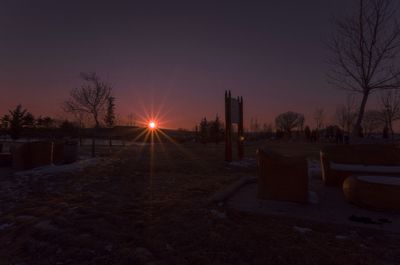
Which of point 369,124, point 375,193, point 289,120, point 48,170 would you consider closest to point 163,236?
point 375,193

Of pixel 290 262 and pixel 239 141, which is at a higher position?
pixel 239 141

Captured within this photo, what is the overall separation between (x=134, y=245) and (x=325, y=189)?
4.02 meters

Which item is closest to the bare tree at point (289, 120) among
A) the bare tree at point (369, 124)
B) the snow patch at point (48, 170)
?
the bare tree at point (369, 124)

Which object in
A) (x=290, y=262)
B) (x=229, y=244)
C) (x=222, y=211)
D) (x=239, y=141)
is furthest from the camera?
(x=239, y=141)

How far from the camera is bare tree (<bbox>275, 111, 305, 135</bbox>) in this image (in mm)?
70431

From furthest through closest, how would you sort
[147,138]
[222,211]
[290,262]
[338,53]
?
1. [147,138]
2. [338,53]
3. [222,211]
4. [290,262]

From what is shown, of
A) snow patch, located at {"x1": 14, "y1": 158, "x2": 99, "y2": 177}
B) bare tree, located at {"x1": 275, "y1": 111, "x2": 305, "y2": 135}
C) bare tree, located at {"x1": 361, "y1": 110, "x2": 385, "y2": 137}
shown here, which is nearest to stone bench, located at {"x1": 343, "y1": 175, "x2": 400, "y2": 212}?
snow patch, located at {"x1": 14, "y1": 158, "x2": 99, "y2": 177}

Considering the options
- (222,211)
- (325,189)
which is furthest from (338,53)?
(222,211)

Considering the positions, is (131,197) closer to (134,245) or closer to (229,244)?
(134,245)

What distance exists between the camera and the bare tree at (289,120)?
70.4m

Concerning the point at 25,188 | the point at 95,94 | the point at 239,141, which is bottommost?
the point at 25,188

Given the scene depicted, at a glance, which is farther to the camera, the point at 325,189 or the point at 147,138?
the point at 147,138

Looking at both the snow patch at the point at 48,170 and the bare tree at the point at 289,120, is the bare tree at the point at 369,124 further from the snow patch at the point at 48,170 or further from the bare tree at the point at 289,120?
the snow patch at the point at 48,170

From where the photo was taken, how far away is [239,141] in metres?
11.0
